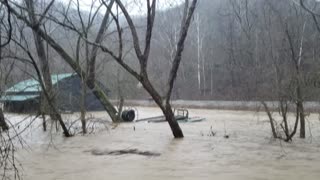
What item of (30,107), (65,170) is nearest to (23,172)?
(65,170)

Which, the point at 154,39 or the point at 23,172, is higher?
the point at 154,39

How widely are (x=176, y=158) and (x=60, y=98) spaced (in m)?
9.20

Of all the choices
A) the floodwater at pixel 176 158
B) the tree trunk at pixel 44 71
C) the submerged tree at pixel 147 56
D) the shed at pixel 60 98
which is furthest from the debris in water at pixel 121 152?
the shed at pixel 60 98

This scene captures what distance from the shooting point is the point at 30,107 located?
32.3 metres

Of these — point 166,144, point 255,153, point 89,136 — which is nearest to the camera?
point 255,153

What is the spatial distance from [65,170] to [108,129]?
32.3 ft

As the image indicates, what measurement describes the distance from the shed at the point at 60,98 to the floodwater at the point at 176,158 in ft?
10.0

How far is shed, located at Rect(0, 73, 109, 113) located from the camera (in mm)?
21266

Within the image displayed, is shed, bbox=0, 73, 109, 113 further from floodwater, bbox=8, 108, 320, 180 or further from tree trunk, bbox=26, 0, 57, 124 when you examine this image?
floodwater, bbox=8, 108, 320, 180

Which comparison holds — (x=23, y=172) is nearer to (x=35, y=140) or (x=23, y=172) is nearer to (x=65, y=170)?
(x=65, y=170)

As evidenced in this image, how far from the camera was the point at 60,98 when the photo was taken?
68.5 feet

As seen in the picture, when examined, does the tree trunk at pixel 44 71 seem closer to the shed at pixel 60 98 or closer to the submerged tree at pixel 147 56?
the shed at pixel 60 98

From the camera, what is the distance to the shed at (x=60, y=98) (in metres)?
21.3

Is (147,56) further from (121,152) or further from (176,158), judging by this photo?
(176,158)
